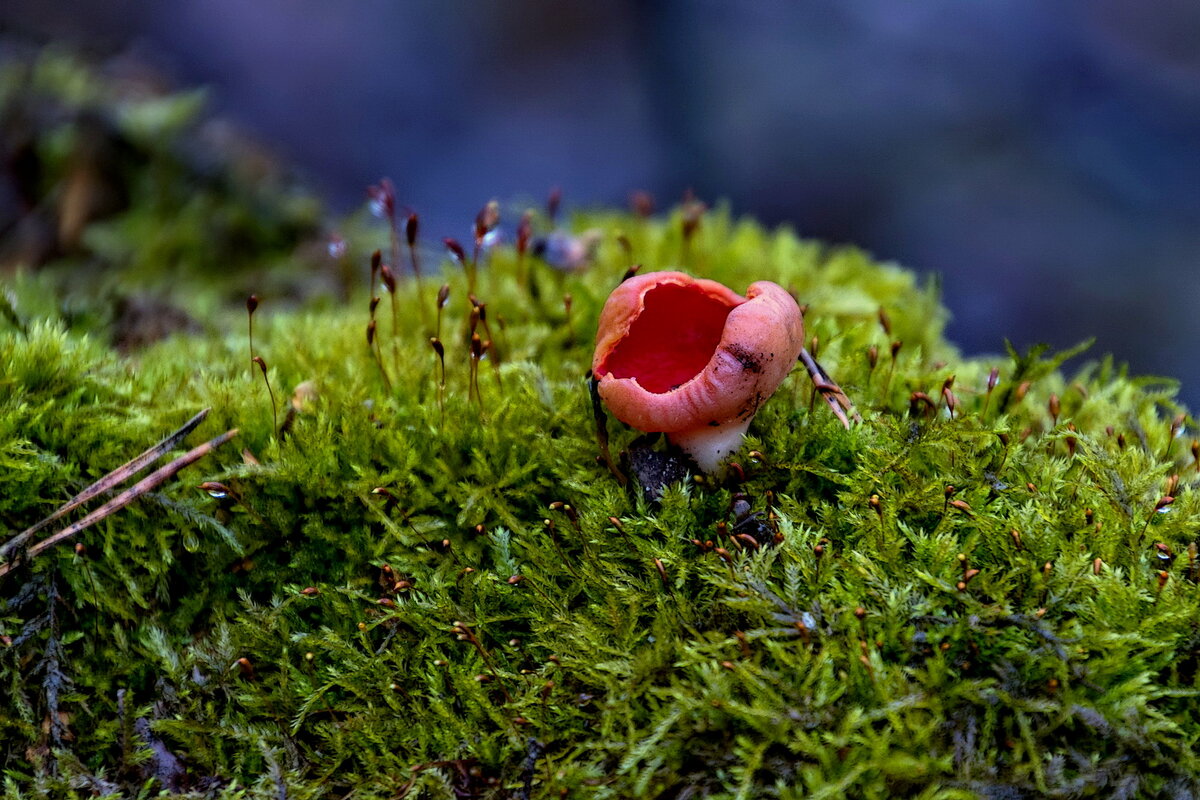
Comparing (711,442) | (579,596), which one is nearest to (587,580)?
(579,596)

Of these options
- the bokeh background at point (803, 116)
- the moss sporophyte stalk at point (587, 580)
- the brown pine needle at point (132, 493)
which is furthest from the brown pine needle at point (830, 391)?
the bokeh background at point (803, 116)

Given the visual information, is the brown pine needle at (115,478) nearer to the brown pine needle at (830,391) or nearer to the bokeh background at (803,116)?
the brown pine needle at (830,391)

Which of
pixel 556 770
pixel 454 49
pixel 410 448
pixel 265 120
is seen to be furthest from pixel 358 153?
pixel 556 770

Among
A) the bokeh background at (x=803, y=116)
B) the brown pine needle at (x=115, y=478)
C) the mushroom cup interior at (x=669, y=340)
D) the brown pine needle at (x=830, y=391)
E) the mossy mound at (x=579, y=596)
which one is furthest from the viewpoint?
the bokeh background at (x=803, y=116)

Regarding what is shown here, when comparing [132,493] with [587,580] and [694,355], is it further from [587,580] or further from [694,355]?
[694,355]

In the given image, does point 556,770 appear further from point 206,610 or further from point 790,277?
point 790,277

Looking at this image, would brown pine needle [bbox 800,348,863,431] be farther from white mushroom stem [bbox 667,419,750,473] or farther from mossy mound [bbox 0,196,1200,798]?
white mushroom stem [bbox 667,419,750,473]
